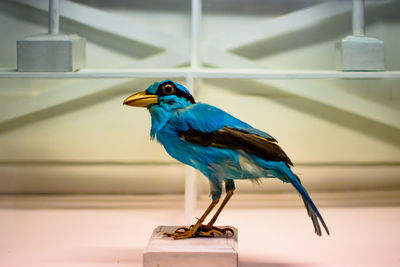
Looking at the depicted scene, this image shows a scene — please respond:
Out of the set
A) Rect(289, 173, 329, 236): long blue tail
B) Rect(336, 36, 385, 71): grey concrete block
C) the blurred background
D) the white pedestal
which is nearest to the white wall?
the blurred background

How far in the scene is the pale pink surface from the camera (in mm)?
2178

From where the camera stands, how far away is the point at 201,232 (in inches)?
81.4

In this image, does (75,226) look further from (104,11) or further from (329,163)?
(329,163)

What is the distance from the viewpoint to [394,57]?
279cm

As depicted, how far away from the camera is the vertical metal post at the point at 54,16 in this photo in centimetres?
267

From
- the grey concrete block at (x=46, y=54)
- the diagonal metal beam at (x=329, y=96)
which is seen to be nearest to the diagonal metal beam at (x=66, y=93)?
the diagonal metal beam at (x=329, y=96)

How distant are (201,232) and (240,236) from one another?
452 mm

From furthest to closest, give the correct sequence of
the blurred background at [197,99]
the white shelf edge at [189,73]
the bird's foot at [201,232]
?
the blurred background at [197,99] < the white shelf edge at [189,73] < the bird's foot at [201,232]

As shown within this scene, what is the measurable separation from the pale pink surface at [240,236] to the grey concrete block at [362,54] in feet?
2.16

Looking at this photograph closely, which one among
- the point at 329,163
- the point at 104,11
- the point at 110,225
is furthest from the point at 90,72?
the point at 329,163

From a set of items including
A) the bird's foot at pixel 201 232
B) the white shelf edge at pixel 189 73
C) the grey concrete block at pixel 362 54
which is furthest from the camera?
the grey concrete block at pixel 362 54

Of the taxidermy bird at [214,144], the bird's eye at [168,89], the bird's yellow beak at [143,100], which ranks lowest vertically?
the taxidermy bird at [214,144]

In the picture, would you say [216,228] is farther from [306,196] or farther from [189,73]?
[189,73]

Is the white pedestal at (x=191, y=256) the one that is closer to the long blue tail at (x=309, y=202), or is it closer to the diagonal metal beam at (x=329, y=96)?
the long blue tail at (x=309, y=202)
